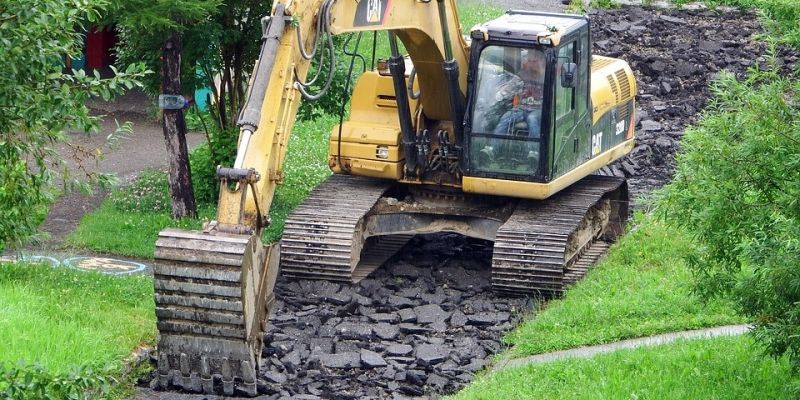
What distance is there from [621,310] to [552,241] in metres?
1.44

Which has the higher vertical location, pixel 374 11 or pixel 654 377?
pixel 374 11

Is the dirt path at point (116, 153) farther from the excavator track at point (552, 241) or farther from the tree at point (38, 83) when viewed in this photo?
the tree at point (38, 83)

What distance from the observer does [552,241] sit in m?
13.4

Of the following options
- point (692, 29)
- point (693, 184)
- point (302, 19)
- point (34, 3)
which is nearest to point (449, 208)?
point (302, 19)

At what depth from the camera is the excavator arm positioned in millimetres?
9414

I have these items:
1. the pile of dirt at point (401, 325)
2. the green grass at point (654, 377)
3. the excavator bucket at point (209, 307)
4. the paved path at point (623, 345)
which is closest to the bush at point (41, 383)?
the excavator bucket at point (209, 307)

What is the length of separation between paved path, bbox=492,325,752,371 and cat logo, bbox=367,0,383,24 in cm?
336

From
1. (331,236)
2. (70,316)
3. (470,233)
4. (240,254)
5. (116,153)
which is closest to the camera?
(240,254)

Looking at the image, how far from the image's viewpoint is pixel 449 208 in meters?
14.3

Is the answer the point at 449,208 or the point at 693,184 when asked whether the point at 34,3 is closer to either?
the point at 693,184

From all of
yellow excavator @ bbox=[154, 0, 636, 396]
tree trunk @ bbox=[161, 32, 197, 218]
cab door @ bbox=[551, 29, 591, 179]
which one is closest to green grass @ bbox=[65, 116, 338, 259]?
tree trunk @ bbox=[161, 32, 197, 218]

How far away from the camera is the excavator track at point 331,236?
44.0ft

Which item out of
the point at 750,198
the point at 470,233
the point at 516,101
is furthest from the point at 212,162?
the point at 750,198

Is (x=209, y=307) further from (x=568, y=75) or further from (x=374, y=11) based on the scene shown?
(x=568, y=75)
